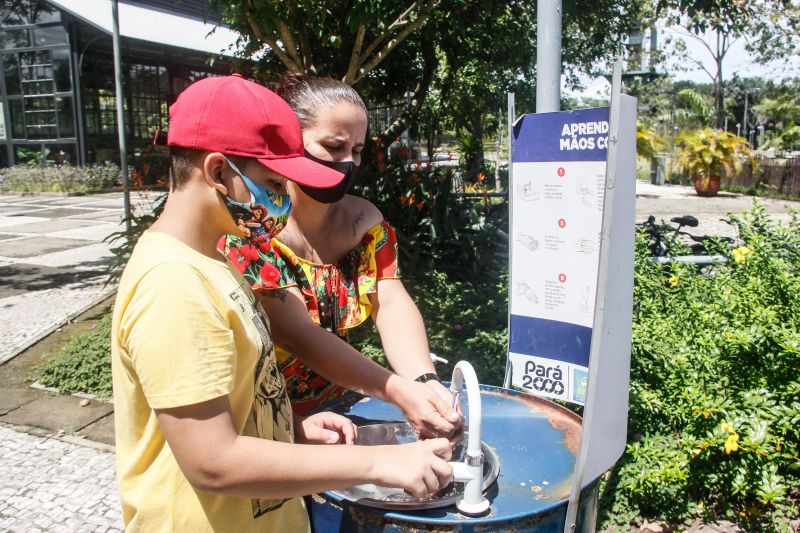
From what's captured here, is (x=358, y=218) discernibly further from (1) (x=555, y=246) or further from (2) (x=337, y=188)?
(1) (x=555, y=246)

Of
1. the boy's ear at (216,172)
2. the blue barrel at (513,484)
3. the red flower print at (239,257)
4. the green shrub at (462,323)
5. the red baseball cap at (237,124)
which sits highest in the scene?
the red baseball cap at (237,124)

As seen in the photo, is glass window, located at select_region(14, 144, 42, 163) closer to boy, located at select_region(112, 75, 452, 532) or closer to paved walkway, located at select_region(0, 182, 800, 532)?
paved walkway, located at select_region(0, 182, 800, 532)

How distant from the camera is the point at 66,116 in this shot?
19828 millimetres

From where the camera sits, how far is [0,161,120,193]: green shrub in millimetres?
18641

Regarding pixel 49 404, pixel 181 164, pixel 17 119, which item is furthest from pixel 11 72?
pixel 181 164

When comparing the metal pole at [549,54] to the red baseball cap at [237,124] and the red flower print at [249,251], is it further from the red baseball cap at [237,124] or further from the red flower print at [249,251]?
the red baseball cap at [237,124]

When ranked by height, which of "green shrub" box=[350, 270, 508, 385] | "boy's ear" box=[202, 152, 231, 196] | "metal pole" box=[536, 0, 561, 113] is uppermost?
"metal pole" box=[536, 0, 561, 113]

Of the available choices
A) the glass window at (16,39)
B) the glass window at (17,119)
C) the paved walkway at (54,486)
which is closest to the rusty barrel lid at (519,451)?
the paved walkway at (54,486)

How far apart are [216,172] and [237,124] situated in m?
0.09

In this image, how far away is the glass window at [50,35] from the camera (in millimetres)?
19312

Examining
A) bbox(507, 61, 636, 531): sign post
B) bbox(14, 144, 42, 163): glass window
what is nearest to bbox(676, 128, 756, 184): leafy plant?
bbox(14, 144, 42, 163): glass window

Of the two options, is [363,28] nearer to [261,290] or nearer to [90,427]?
[90,427]

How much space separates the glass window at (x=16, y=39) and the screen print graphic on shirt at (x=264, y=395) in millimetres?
22663

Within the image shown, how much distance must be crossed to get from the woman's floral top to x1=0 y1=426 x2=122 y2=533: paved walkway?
1820 millimetres
